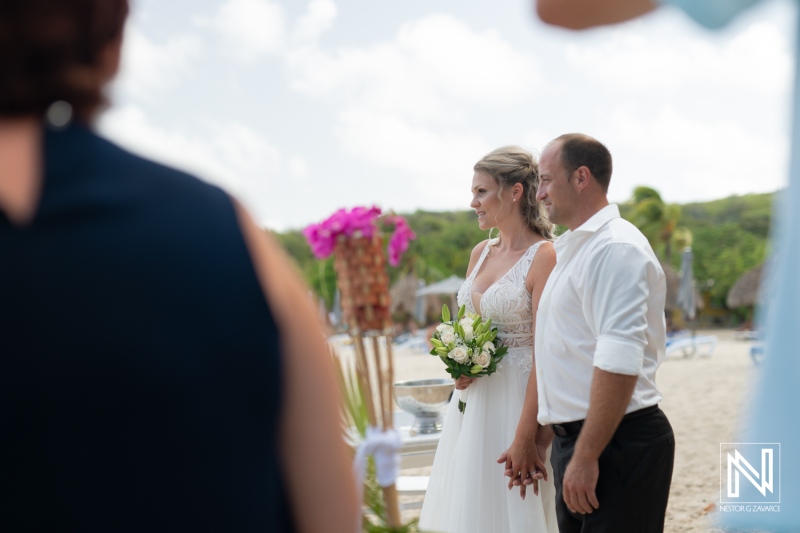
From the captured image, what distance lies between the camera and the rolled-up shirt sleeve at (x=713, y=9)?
0.89 metres

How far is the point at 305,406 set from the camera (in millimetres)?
969

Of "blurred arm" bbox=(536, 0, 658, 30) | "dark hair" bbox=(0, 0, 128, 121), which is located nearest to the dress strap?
"blurred arm" bbox=(536, 0, 658, 30)

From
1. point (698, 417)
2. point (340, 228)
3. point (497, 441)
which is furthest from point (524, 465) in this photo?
point (698, 417)

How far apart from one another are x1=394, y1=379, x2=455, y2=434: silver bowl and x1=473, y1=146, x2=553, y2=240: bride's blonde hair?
112 centimetres

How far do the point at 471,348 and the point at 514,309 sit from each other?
0.28 meters

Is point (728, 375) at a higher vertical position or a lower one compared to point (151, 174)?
lower

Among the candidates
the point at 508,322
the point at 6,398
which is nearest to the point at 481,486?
the point at 508,322

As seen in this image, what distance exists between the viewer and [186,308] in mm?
879

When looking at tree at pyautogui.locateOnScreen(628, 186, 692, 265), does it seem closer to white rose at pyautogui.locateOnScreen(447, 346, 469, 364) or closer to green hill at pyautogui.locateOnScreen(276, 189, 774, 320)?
green hill at pyautogui.locateOnScreen(276, 189, 774, 320)

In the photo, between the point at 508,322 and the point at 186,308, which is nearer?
the point at 186,308

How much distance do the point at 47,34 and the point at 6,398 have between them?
41 centimetres

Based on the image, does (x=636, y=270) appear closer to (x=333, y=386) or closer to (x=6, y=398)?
(x=333, y=386)

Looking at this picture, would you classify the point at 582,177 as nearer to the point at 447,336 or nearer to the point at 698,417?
the point at 447,336

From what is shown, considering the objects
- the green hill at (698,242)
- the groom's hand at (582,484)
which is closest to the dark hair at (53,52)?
the groom's hand at (582,484)
